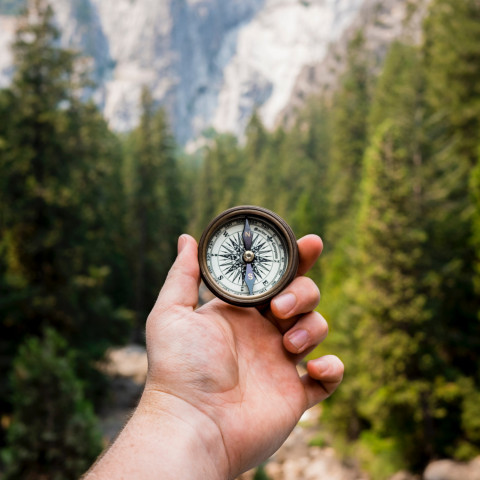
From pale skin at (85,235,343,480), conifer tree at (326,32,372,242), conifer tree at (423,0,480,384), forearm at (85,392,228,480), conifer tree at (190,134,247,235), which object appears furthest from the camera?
conifer tree at (190,134,247,235)

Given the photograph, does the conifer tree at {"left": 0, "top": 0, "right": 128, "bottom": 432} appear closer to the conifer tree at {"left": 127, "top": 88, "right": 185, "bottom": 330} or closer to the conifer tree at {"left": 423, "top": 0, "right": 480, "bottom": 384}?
the conifer tree at {"left": 423, "top": 0, "right": 480, "bottom": 384}

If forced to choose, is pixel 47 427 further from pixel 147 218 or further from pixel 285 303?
pixel 147 218

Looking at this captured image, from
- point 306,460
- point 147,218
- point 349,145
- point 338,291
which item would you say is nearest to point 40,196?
point 306,460

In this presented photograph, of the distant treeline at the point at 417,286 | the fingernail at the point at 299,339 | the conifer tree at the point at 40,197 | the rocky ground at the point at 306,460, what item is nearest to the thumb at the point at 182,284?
the fingernail at the point at 299,339

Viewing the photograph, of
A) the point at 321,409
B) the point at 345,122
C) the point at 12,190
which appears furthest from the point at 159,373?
the point at 345,122

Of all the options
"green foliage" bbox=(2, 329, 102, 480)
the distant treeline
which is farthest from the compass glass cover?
the distant treeline

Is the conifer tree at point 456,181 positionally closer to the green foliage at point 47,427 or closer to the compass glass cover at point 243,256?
the green foliage at point 47,427

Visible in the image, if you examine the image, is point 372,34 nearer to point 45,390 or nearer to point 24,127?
point 24,127

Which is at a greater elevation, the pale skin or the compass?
the compass
